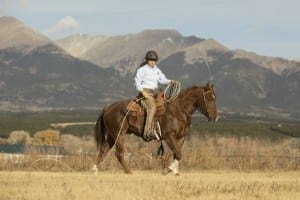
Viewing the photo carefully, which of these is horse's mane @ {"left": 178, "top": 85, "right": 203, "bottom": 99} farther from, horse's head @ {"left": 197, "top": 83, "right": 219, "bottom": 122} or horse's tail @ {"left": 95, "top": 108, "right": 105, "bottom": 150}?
horse's tail @ {"left": 95, "top": 108, "right": 105, "bottom": 150}

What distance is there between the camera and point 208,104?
20.7 meters

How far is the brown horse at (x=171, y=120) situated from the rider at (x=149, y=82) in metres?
0.36

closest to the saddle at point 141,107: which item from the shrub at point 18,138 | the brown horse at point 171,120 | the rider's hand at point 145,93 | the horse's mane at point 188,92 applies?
the brown horse at point 171,120

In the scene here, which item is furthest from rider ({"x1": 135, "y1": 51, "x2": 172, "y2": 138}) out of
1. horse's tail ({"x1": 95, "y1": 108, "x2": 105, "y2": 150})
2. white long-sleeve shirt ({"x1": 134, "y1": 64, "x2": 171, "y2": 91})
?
horse's tail ({"x1": 95, "y1": 108, "x2": 105, "y2": 150})

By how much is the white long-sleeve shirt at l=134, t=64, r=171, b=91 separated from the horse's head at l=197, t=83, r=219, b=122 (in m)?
1.19

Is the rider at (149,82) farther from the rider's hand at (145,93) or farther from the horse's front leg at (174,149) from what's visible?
the horse's front leg at (174,149)

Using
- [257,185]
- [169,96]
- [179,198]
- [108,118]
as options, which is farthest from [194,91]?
[179,198]

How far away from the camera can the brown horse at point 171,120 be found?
1998 centimetres

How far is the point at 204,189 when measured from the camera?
1545 cm

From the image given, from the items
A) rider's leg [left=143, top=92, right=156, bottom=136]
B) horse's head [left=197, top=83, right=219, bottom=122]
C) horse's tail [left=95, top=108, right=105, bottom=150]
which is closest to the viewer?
rider's leg [left=143, top=92, right=156, bottom=136]

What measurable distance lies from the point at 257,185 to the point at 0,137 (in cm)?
12056

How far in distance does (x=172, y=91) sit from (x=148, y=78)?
3.86 feet

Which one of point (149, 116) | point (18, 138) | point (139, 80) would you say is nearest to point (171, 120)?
point (149, 116)

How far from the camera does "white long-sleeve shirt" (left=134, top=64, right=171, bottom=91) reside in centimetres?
2036
